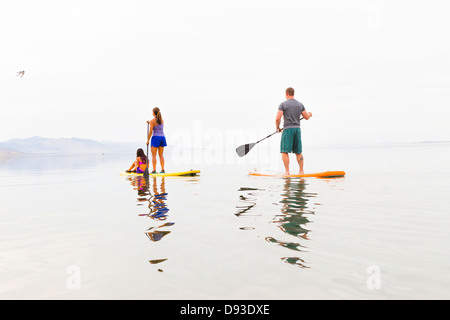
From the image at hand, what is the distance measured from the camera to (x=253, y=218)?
16.8 feet

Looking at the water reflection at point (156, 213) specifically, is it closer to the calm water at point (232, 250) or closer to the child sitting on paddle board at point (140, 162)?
the calm water at point (232, 250)

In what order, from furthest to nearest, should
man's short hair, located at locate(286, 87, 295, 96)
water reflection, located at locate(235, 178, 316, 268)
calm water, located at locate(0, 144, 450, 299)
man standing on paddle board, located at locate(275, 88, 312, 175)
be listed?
man's short hair, located at locate(286, 87, 295, 96) < man standing on paddle board, located at locate(275, 88, 312, 175) < water reflection, located at locate(235, 178, 316, 268) < calm water, located at locate(0, 144, 450, 299)

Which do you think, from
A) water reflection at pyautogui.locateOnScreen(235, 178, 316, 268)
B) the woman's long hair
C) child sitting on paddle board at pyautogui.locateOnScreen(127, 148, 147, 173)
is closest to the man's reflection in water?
water reflection at pyautogui.locateOnScreen(235, 178, 316, 268)

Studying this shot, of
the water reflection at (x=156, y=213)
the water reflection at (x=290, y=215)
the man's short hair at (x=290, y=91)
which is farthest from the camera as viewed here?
the man's short hair at (x=290, y=91)

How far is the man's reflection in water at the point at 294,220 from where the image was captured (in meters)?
3.50

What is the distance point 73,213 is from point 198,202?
2.49 metres

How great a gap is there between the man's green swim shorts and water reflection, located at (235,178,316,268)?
10.7 feet

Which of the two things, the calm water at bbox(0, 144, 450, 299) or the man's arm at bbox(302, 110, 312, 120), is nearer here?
the calm water at bbox(0, 144, 450, 299)

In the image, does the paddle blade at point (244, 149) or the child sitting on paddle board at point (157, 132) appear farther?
the paddle blade at point (244, 149)

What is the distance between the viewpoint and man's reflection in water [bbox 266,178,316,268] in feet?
11.5

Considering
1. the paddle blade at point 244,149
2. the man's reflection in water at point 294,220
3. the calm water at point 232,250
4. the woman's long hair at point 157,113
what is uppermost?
the woman's long hair at point 157,113

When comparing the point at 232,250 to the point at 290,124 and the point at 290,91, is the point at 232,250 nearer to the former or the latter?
the point at 290,124

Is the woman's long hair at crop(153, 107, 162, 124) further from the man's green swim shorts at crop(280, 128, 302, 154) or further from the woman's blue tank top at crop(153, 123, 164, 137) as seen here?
the man's green swim shorts at crop(280, 128, 302, 154)

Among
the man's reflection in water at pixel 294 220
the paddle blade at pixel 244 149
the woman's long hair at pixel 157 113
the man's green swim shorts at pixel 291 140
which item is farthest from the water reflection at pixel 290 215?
the woman's long hair at pixel 157 113
